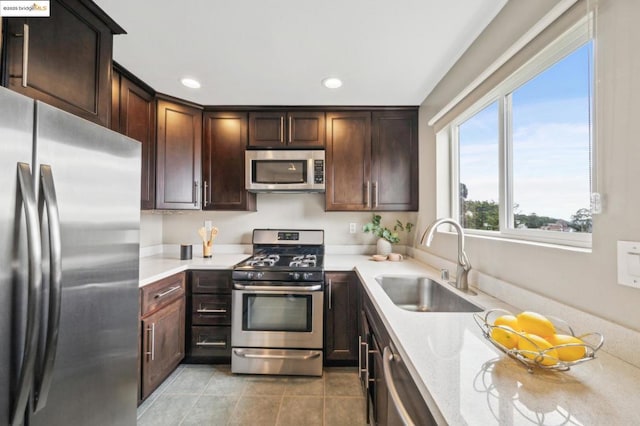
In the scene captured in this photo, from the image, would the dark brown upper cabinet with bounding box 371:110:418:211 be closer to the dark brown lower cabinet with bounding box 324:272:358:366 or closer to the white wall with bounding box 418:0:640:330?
the dark brown lower cabinet with bounding box 324:272:358:366

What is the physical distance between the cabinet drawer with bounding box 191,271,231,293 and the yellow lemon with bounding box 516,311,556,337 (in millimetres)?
1958

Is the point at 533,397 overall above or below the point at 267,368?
above

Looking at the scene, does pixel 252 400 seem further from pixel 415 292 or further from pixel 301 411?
pixel 415 292

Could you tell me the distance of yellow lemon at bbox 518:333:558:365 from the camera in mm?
649

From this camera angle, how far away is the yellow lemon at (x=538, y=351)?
65 cm

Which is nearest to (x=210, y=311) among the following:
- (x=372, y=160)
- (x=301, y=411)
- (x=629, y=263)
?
(x=301, y=411)

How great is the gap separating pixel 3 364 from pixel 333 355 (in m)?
1.87

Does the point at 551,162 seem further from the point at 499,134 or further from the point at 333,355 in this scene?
the point at 333,355

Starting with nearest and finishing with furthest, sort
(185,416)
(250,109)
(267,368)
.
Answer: (185,416) < (267,368) < (250,109)

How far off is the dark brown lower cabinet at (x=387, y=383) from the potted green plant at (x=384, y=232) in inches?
40.0

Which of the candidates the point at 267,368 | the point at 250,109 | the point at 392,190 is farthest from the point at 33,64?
the point at 392,190

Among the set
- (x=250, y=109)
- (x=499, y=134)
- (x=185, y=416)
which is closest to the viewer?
(x=499, y=134)

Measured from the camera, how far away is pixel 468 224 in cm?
187

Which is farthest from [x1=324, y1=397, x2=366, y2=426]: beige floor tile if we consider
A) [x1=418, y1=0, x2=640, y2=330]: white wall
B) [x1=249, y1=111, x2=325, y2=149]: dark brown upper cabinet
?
[x1=249, y1=111, x2=325, y2=149]: dark brown upper cabinet
